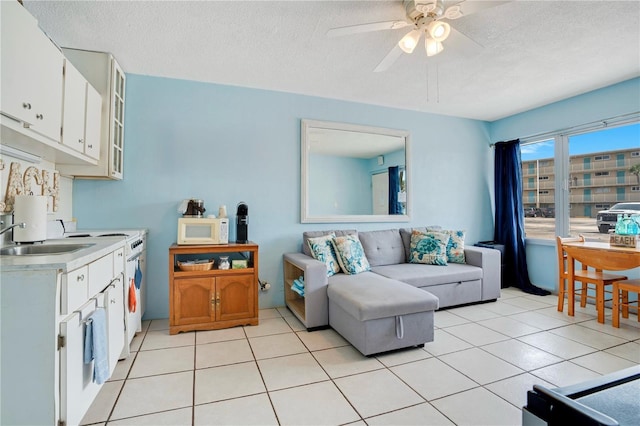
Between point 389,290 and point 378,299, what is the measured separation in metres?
0.23

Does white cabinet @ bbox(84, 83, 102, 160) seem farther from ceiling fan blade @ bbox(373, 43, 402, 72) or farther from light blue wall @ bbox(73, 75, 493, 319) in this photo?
ceiling fan blade @ bbox(373, 43, 402, 72)

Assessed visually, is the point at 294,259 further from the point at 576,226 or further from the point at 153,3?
the point at 576,226

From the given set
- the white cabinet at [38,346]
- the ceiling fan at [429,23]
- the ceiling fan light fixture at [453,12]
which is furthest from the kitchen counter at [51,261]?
the ceiling fan light fixture at [453,12]

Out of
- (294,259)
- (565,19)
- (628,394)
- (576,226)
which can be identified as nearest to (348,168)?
(294,259)

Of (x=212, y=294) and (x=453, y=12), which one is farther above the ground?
(x=453, y=12)

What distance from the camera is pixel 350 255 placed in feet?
10.6

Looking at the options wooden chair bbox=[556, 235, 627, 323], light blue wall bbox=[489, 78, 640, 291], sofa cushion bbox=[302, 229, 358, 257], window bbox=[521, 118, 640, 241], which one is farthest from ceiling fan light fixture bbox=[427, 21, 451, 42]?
window bbox=[521, 118, 640, 241]

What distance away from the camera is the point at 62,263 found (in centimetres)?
130

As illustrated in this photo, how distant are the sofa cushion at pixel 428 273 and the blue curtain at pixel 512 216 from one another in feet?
3.83

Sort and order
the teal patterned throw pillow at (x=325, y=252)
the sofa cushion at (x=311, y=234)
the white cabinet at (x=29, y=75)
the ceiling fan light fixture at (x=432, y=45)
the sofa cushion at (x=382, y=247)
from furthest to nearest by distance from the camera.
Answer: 1. the sofa cushion at (x=382, y=247)
2. the sofa cushion at (x=311, y=234)
3. the teal patterned throw pillow at (x=325, y=252)
4. the ceiling fan light fixture at (x=432, y=45)
5. the white cabinet at (x=29, y=75)

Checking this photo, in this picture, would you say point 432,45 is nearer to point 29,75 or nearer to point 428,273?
point 428,273

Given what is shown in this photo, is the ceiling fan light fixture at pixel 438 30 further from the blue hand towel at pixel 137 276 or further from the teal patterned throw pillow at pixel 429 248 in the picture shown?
the blue hand towel at pixel 137 276

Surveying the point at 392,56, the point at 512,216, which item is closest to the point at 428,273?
the point at 512,216

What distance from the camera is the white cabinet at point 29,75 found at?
1.47 metres
